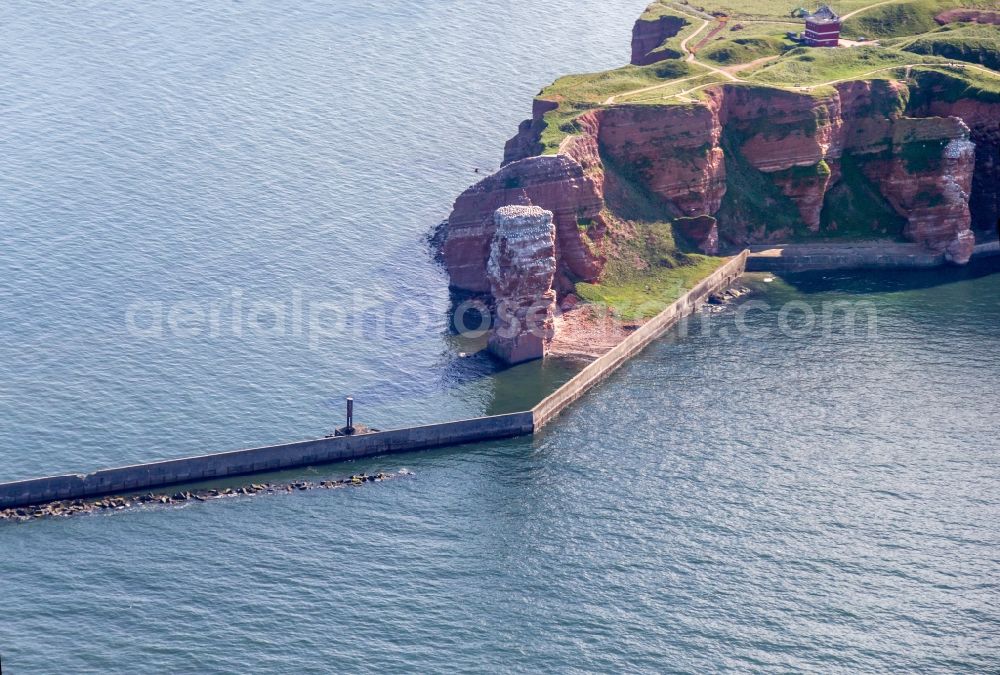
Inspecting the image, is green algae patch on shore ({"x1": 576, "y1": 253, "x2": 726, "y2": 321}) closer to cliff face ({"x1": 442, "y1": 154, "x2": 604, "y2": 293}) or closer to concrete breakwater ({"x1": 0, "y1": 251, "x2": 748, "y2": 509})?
cliff face ({"x1": 442, "y1": 154, "x2": 604, "y2": 293})

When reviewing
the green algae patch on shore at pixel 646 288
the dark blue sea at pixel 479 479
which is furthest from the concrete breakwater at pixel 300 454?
the green algae patch on shore at pixel 646 288

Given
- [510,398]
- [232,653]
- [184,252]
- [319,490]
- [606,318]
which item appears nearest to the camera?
[232,653]

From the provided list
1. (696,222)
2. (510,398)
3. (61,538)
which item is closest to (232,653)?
(61,538)

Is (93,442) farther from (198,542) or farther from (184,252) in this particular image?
(184,252)

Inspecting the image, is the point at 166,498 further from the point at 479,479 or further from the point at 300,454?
the point at 479,479

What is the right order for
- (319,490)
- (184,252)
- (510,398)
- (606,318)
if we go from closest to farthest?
(319,490), (510,398), (606,318), (184,252)

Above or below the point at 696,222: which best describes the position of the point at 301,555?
below

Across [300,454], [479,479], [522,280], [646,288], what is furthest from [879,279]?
[300,454]
